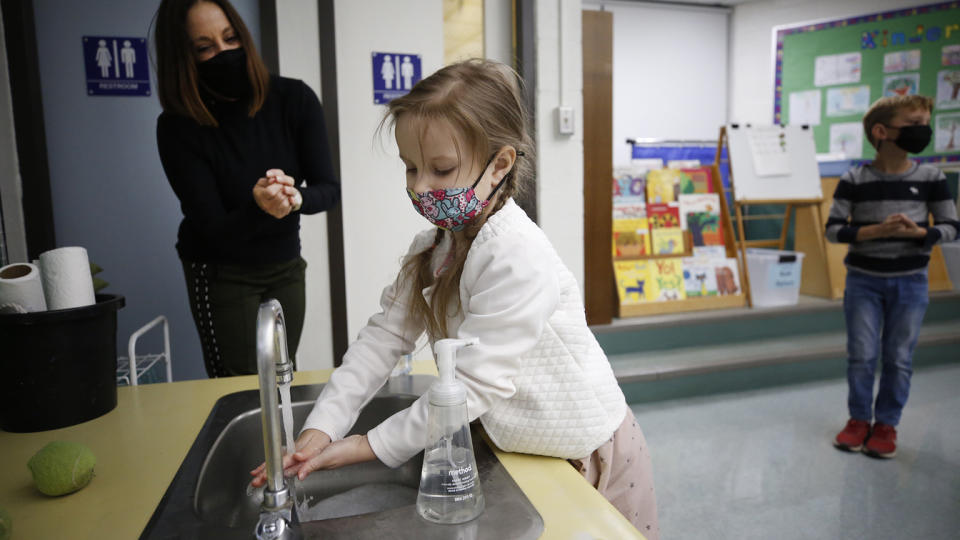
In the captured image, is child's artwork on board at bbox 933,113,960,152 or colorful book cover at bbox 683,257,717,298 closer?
colorful book cover at bbox 683,257,717,298

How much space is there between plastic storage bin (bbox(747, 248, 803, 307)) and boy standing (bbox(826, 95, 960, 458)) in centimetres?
139

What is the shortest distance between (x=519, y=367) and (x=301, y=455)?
1.06 feet

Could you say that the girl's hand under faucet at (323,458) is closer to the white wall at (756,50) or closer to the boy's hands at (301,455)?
the boy's hands at (301,455)

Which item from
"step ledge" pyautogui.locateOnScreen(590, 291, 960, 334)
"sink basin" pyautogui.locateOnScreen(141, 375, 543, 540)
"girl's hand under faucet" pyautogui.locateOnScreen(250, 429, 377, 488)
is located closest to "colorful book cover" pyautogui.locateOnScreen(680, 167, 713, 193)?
"step ledge" pyautogui.locateOnScreen(590, 291, 960, 334)

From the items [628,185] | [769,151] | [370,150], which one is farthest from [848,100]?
[370,150]

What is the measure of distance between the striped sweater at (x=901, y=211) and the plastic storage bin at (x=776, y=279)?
4.81 ft

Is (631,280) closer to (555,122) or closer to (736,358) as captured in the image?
(736,358)

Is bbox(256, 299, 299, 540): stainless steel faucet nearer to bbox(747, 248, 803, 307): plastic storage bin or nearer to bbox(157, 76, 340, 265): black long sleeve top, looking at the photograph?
bbox(157, 76, 340, 265): black long sleeve top

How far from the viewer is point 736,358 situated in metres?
3.56

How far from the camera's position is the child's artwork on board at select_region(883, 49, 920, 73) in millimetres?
5285

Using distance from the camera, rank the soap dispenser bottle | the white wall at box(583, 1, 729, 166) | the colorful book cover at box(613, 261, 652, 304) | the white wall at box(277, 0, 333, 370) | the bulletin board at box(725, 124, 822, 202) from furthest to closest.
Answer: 1. the white wall at box(583, 1, 729, 166)
2. the bulletin board at box(725, 124, 822, 202)
3. the colorful book cover at box(613, 261, 652, 304)
4. the white wall at box(277, 0, 333, 370)
5. the soap dispenser bottle

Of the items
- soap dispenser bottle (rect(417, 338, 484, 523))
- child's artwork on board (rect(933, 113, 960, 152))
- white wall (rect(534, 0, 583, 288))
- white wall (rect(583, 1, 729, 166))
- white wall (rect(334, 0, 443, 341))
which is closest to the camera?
soap dispenser bottle (rect(417, 338, 484, 523))

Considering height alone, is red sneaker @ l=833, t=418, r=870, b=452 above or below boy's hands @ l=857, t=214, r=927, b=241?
below

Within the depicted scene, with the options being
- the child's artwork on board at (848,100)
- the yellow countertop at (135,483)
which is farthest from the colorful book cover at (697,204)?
the yellow countertop at (135,483)
